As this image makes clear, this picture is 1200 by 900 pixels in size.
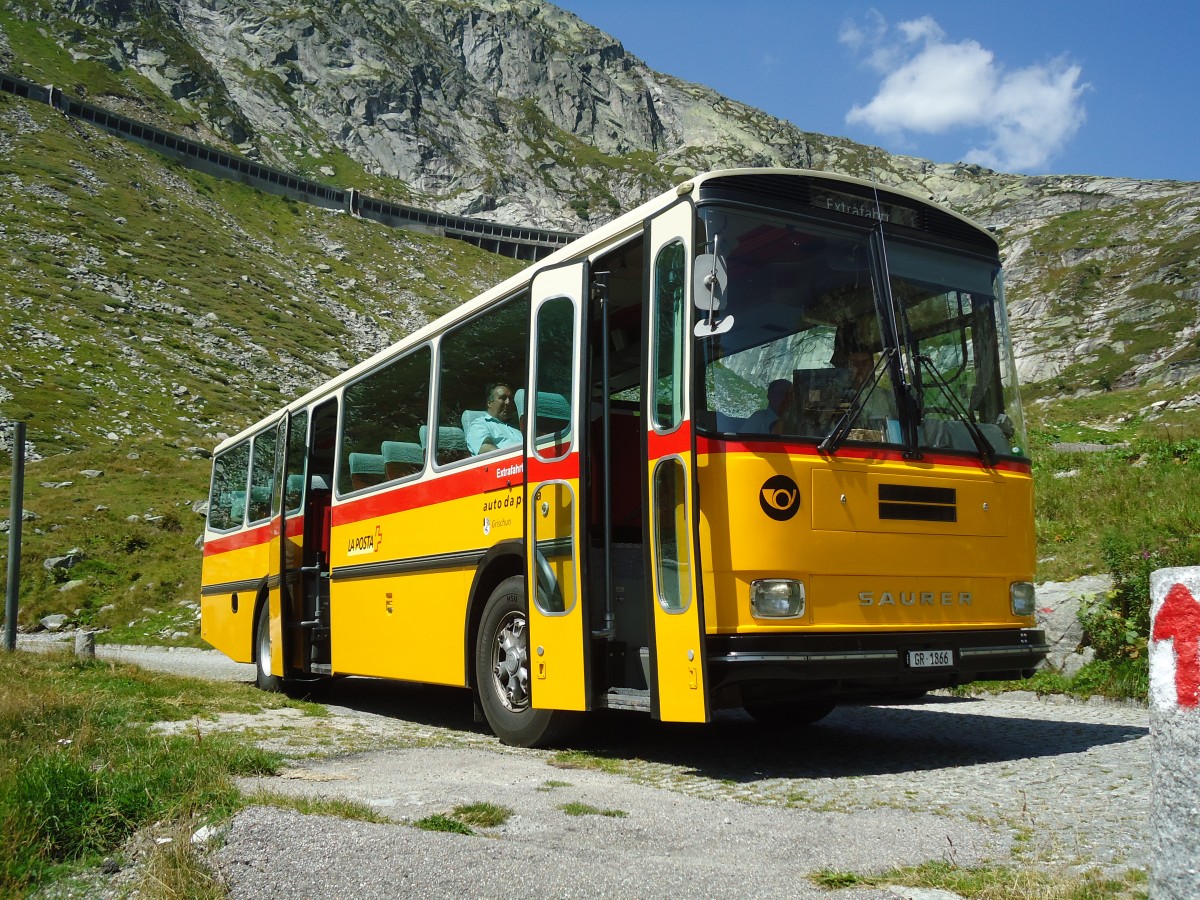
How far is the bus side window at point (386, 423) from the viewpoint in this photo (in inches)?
416

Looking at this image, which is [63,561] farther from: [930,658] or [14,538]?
[930,658]

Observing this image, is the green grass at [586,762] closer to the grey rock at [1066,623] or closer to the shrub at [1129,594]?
the grey rock at [1066,623]

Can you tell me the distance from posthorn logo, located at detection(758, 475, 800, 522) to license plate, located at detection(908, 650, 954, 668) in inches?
48.2

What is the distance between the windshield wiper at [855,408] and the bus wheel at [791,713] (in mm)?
3172

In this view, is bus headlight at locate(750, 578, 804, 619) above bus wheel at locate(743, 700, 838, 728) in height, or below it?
above

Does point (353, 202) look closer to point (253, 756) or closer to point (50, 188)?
point (50, 188)

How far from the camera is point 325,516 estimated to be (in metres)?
13.0

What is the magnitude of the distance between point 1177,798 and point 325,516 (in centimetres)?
1104

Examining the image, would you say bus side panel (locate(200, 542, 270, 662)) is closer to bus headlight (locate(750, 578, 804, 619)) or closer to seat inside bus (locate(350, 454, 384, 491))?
seat inside bus (locate(350, 454, 384, 491))

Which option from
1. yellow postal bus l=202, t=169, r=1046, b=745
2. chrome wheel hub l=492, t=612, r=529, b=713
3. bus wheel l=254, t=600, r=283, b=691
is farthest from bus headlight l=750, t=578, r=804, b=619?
bus wheel l=254, t=600, r=283, b=691

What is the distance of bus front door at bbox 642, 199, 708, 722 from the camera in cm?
665

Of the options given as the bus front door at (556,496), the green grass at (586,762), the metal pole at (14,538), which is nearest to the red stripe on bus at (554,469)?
the bus front door at (556,496)

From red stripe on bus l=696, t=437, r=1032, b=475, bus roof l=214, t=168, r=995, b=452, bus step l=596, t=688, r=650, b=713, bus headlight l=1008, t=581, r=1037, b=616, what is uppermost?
bus roof l=214, t=168, r=995, b=452

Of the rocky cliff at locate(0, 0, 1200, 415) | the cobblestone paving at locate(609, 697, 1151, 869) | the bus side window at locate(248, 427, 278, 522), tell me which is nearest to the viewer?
the cobblestone paving at locate(609, 697, 1151, 869)
